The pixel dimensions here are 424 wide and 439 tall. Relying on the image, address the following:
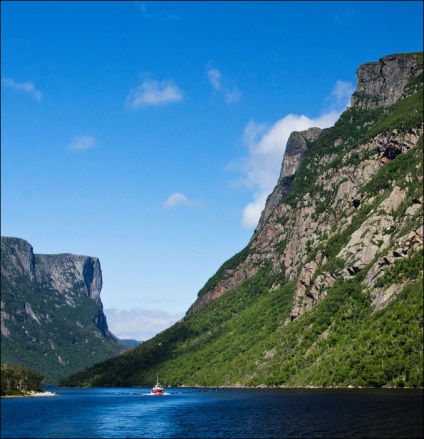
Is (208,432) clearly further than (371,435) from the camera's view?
Yes

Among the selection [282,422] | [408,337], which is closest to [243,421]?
[282,422]

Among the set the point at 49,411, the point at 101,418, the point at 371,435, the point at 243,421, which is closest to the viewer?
the point at 371,435

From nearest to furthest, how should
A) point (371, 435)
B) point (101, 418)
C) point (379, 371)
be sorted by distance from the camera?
point (371, 435) → point (101, 418) → point (379, 371)

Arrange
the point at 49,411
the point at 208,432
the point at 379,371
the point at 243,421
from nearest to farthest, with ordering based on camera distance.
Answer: the point at 208,432 < the point at 243,421 < the point at 49,411 < the point at 379,371

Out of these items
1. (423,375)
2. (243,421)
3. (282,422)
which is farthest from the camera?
(423,375)

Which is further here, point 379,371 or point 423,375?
point 379,371

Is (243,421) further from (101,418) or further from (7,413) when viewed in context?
(7,413)

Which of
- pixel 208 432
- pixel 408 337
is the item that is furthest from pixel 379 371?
pixel 208 432

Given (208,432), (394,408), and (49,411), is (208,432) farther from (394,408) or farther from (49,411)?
(49,411)

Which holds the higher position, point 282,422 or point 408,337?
point 408,337
